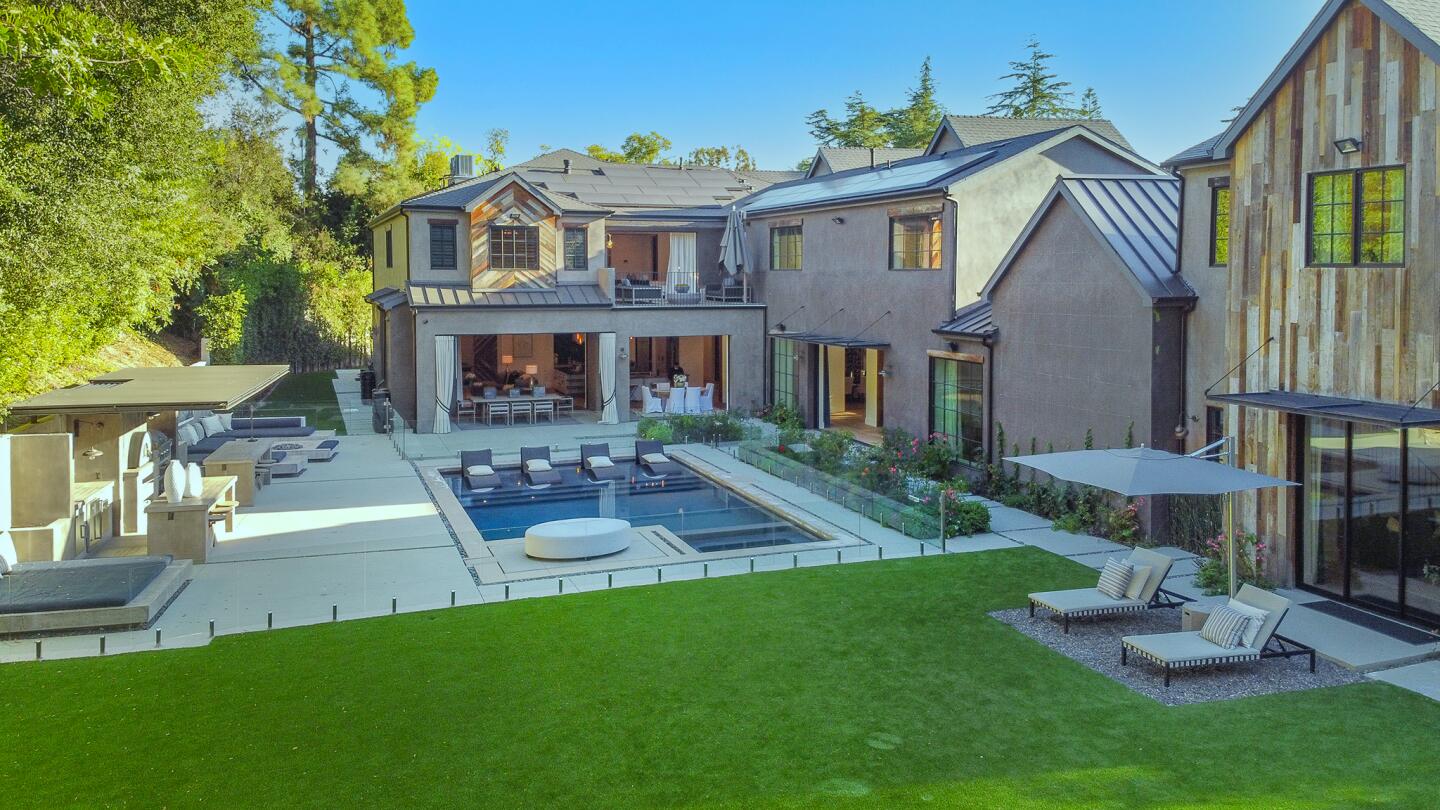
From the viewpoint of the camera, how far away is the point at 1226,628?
10414 millimetres

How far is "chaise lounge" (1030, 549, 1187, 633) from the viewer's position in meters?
11.8

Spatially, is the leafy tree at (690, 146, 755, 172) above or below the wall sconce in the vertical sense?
above

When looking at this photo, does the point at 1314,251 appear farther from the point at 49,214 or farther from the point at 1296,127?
the point at 49,214

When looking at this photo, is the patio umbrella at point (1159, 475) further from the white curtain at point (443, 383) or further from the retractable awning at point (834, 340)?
the white curtain at point (443, 383)

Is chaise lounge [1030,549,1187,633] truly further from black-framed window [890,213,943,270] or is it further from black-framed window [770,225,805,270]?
black-framed window [770,225,805,270]

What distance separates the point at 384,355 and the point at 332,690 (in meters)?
23.1

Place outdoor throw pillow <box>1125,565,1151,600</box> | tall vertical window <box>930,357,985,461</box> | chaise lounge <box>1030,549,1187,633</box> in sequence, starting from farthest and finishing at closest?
tall vertical window <box>930,357,985,461</box>, outdoor throw pillow <box>1125,565,1151,600</box>, chaise lounge <box>1030,549,1187,633</box>

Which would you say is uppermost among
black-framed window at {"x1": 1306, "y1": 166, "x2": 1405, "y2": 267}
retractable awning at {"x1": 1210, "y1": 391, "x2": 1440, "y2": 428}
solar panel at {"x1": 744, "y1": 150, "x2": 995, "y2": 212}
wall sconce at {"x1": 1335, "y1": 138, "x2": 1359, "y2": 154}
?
solar panel at {"x1": 744, "y1": 150, "x2": 995, "y2": 212}

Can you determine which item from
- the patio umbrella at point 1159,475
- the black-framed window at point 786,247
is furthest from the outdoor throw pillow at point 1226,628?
the black-framed window at point 786,247

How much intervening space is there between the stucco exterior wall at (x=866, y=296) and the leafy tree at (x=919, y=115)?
35.1 metres

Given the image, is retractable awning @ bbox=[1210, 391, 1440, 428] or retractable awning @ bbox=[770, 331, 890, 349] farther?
retractable awning @ bbox=[770, 331, 890, 349]

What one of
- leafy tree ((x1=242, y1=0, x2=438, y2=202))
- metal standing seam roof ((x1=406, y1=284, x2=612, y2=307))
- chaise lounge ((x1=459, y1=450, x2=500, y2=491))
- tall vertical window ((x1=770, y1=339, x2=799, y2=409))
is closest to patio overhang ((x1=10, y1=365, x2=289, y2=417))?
chaise lounge ((x1=459, y1=450, x2=500, y2=491))

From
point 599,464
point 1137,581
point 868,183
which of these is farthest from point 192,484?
point 868,183

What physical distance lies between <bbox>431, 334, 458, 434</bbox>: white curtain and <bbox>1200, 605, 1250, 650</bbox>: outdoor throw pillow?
19.9 metres
